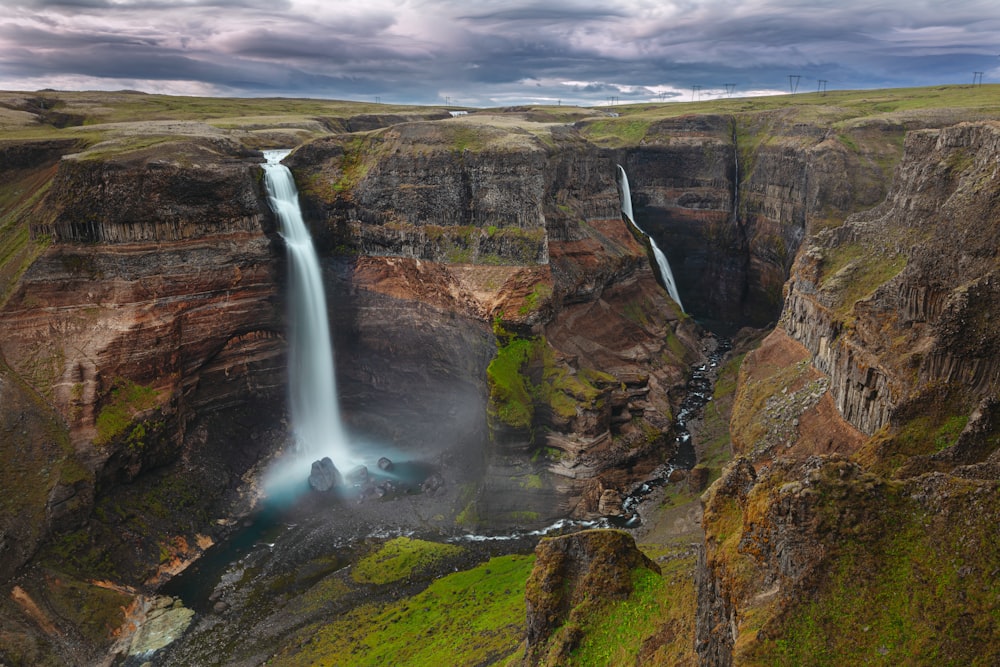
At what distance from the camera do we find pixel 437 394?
54.7 metres

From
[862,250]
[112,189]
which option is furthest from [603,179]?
[112,189]

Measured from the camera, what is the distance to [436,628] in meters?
33.1

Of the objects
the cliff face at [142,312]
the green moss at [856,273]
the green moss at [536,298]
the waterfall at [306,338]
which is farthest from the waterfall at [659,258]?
the cliff face at [142,312]

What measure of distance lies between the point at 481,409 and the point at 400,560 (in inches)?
534

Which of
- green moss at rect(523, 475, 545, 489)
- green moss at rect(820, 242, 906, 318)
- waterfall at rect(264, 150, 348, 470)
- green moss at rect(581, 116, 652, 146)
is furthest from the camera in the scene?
green moss at rect(581, 116, 652, 146)

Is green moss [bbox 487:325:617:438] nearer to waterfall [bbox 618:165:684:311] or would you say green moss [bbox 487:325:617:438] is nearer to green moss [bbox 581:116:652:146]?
waterfall [bbox 618:165:684:311]

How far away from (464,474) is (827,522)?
1475 inches

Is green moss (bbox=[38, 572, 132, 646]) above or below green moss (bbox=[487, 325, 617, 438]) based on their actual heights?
below

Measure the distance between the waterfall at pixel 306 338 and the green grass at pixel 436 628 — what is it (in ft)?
66.7

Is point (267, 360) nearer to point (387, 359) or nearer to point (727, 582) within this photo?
point (387, 359)

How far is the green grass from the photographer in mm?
29609

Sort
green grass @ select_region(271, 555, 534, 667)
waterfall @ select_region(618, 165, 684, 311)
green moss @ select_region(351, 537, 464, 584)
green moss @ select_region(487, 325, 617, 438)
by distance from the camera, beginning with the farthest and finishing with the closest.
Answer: waterfall @ select_region(618, 165, 684, 311) < green moss @ select_region(487, 325, 617, 438) < green moss @ select_region(351, 537, 464, 584) < green grass @ select_region(271, 555, 534, 667)

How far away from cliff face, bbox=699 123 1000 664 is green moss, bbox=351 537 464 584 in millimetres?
19535

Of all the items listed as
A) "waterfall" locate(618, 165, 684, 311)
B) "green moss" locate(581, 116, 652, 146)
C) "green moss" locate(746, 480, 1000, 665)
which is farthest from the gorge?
"green moss" locate(581, 116, 652, 146)
